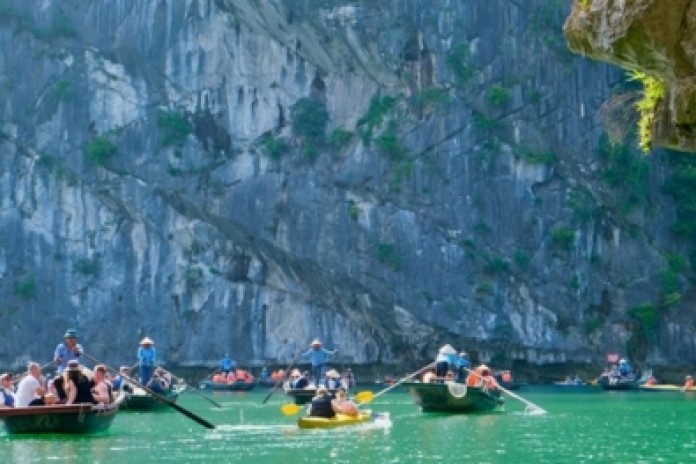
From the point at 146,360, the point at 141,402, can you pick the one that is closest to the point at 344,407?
the point at 141,402

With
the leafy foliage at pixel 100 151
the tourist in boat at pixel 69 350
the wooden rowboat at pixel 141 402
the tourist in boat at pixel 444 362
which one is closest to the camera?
the tourist in boat at pixel 69 350

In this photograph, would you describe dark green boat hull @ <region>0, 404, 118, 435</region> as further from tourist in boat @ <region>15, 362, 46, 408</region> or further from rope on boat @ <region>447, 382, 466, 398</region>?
rope on boat @ <region>447, 382, 466, 398</region>

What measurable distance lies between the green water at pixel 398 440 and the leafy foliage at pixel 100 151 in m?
28.7

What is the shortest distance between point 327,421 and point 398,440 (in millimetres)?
3225

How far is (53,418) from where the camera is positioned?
23.0 meters

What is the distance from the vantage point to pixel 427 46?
62969 millimetres

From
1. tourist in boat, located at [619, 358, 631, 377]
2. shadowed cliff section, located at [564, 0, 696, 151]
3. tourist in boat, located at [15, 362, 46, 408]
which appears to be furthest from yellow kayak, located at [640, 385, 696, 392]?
shadowed cliff section, located at [564, 0, 696, 151]

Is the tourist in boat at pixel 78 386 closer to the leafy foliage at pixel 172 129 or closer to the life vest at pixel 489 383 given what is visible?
the life vest at pixel 489 383

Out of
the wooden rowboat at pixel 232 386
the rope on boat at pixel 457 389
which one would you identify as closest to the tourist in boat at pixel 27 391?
the rope on boat at pixel 457 389

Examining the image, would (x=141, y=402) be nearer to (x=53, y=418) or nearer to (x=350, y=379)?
(x=53, y=418)

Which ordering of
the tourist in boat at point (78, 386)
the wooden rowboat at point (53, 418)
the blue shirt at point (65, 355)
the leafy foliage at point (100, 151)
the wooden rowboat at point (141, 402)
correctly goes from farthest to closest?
the leafy foliage at point (100, 151), the wooden rowboat at point (141, 402), the blue shirt at point (65, 355), the tourist in boat at point (78, 386), the wooden rowboat at point (53, 418)

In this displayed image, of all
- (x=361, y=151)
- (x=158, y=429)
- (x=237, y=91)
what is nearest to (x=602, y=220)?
(x=361, y=151)

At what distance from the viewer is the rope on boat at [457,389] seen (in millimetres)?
31109

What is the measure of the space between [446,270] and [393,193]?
13.8 feet
